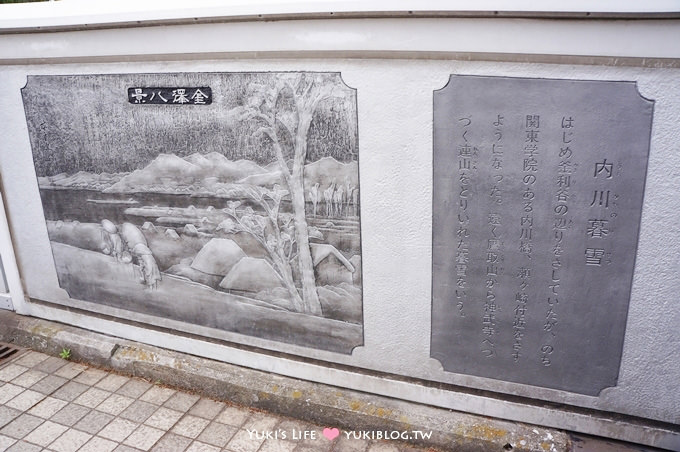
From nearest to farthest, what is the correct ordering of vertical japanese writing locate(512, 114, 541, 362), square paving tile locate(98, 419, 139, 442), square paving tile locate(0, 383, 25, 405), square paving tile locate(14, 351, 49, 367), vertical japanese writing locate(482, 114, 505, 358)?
vertical japanese writing locate(512, 114, 541, 362) → vertical japanese writing locate(482, 114, 505, 358) → square paving tile locate(98, 419, 139, 442) → square paving tile locate(0, 383, 25, 405) → square paving tile locate(14, 351, 49, 367)

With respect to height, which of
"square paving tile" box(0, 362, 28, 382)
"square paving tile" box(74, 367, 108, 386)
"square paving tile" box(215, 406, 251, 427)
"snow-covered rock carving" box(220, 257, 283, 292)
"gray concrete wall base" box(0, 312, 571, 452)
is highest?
"snow-covered rock carving" box(220, 257, 283, 292)

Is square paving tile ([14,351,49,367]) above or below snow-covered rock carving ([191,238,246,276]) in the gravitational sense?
below

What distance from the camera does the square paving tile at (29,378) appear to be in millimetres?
5531

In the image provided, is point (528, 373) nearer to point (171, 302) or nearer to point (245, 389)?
point (245, 389)

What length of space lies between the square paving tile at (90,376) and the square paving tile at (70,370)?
0.06 meters

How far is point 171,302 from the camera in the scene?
534 cm

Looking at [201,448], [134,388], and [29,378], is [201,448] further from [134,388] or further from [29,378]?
[29,378]

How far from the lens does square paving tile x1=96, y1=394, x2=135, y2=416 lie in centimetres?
510

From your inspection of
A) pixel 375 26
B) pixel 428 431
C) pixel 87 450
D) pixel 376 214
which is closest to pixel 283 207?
pixel 376 214

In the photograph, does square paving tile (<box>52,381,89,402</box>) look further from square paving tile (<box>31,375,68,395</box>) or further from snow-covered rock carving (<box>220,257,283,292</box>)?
snow-covered rock carving (<box>220,257,283,292</box>)

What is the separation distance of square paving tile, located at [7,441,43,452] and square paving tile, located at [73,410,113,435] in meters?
0.34

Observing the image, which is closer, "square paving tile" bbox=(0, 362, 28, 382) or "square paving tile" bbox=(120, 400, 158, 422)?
"square paving tile" bbox=(120, 400, 158, 422)

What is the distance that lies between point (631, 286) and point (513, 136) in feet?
4.35

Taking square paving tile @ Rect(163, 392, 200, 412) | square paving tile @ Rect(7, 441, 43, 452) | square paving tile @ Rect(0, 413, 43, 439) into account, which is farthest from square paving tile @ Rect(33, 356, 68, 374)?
square paving tile @ Rect(163, 392, 200, 412)
